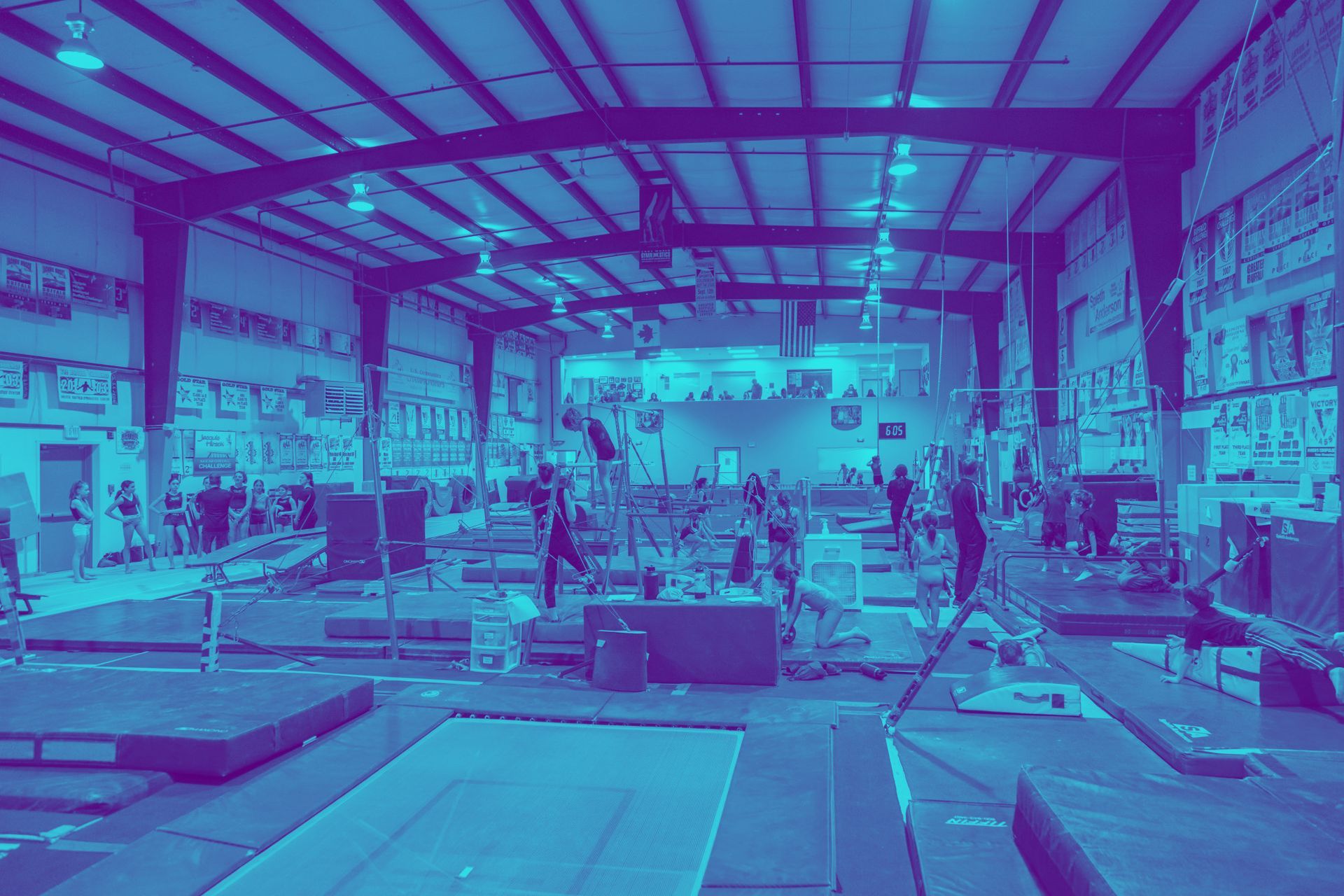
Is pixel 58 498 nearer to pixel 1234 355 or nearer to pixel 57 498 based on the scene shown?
pixel 57 498

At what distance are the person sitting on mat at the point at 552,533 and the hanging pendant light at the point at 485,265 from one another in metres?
10.4

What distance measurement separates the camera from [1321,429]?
29.8 feet

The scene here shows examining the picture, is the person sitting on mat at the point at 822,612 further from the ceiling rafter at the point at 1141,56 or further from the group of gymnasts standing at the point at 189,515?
the group of gymnasts standing at the point at 189,515

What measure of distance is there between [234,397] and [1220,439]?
55.9 feet

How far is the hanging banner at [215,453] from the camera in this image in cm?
1602

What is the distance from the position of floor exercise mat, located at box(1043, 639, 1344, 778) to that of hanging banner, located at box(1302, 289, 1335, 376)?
15.6ft

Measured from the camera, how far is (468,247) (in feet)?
65.6

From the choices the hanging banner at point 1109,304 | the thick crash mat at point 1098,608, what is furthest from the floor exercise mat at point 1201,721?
the hanging banner at point 1109,304

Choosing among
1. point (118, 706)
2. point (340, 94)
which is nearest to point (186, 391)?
point (340, 94)

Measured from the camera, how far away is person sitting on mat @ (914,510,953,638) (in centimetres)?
845

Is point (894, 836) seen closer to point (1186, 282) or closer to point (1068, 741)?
point (1068, 741)

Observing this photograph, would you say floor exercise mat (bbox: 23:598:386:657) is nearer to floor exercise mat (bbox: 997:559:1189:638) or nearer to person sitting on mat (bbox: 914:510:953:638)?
person sitting on mat (bbox: 914:510:953:638)

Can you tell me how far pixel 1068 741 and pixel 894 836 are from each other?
1.79m

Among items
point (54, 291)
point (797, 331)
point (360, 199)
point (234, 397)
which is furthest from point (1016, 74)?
point (234, 397)
